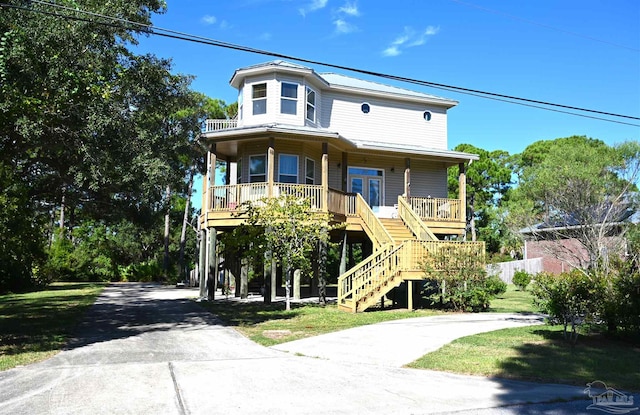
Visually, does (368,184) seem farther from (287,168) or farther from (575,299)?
(575,299)

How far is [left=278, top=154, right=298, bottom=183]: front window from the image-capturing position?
19.9 m

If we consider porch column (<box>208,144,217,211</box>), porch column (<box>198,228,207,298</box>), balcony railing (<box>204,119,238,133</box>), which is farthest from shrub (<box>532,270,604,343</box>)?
balcony railing (<box>204,119,238,133</box>)

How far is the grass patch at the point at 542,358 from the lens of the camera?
24.2ft

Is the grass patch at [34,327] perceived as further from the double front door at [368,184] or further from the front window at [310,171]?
the double front door at [368,184]

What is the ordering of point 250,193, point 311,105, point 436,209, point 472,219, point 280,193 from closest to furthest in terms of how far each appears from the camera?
point 280,193, point 250,193, point 436,209, point 311,105, point 472,219

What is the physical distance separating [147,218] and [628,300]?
22.4m

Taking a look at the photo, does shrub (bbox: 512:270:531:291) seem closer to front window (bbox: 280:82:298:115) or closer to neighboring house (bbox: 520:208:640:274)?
neighboring house (bbox: 520:208:640:274)

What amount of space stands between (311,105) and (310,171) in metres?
2.90

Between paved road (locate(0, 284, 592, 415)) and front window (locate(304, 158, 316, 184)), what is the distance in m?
11.6

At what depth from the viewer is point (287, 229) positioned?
51.8ft

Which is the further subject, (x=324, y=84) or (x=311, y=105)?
(x=324, y=84)

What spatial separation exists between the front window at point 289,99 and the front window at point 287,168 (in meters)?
1.94

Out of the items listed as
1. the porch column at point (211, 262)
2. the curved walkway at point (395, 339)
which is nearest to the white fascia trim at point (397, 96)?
the porch column at point (211, 262)

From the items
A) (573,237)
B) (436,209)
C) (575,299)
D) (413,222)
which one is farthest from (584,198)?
(436,209)
